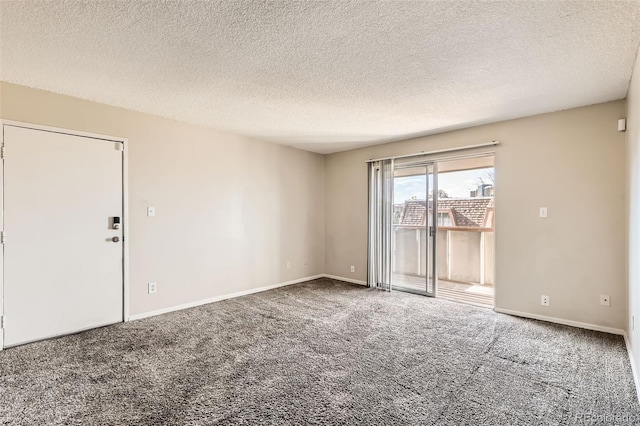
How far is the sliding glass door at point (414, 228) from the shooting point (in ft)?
15.0

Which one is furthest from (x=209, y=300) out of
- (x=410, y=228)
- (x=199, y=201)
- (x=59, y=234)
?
(x=410, y=228)

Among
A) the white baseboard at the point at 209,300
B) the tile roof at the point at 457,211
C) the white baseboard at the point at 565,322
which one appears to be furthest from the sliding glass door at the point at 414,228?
the white baseboard at the point at 209,300

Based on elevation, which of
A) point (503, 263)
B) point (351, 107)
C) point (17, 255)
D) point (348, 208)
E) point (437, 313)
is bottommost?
point (437, 313)

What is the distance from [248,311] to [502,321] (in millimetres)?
3039

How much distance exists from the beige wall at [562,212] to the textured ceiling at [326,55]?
0.91 feet

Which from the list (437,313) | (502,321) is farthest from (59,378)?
(502,321)

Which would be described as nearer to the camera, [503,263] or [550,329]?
[550,329]

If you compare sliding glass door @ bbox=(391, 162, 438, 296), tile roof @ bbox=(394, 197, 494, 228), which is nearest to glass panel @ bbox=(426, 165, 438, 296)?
sliding glass door @ bbox=(391, 162, 438, 296)

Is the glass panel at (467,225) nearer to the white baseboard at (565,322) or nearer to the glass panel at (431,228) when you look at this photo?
the glass panel at (431,228)

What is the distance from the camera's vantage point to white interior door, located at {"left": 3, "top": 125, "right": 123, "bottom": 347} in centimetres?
278

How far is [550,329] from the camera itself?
10.6 feet

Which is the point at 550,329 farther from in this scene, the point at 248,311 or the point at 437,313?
the point at 248,311

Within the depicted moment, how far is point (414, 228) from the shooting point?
482 cm

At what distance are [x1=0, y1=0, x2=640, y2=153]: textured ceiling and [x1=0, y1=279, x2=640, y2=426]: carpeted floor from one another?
2.43 meters
